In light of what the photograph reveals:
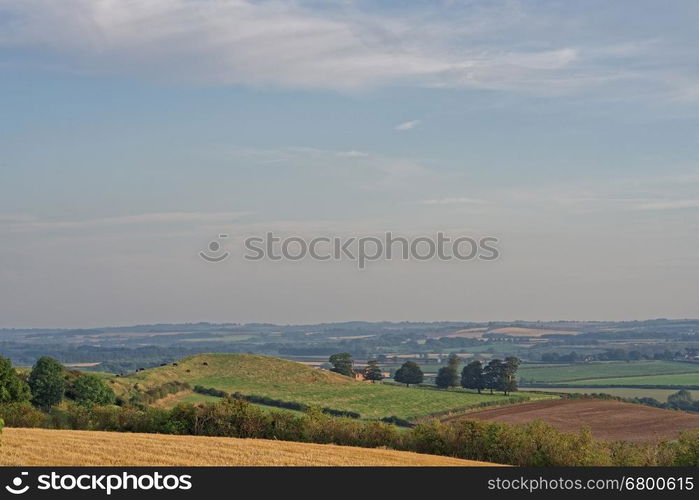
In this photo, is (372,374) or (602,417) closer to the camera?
(602,417)

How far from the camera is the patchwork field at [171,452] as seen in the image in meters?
38.1

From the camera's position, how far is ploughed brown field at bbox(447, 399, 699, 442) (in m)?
80.4

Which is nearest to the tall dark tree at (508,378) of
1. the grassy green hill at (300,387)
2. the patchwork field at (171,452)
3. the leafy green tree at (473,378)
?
the leafy green tree at (473,378)

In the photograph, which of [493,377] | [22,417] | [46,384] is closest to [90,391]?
[46,384]

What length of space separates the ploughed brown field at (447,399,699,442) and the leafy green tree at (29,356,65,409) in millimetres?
39777

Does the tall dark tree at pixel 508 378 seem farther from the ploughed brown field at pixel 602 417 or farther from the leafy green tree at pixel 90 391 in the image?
the leafy green tree at pixel 90 391

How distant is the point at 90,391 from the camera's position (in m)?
88.6

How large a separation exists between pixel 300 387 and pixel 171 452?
9031cm

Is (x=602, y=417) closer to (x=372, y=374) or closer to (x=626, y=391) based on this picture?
(x=372, y=374)

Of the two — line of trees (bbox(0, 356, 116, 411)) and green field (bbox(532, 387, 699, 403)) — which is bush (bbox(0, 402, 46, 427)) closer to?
line of trees (bbox(0, 356, 116, 411))

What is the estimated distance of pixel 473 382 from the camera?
14650 centimetres

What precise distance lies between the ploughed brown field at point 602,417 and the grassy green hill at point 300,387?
490 inches

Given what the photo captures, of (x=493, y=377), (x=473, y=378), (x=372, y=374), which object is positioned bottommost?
(x=372, y=374)
